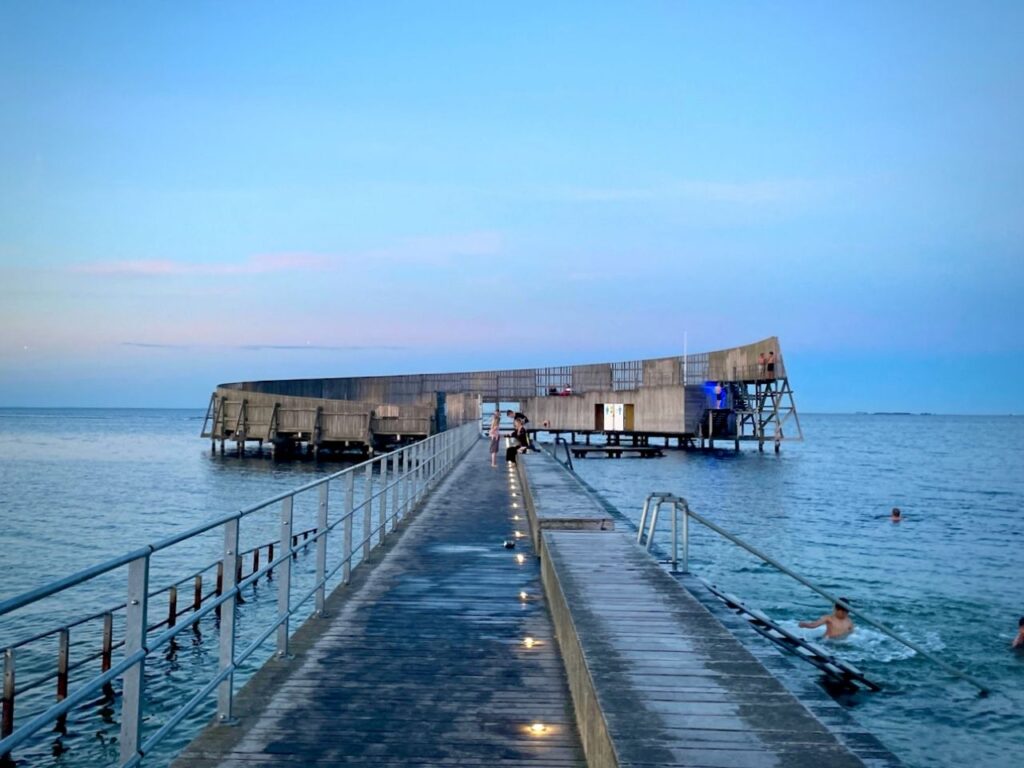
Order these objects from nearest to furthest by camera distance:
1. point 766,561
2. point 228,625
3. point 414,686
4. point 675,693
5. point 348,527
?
point 675,693, point 228,625, point 414,686, point 348,527, point 766,561

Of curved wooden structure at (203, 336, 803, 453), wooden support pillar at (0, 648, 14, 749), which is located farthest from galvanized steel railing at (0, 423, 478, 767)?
curved wooden structure at (203, 336, 803, 453)

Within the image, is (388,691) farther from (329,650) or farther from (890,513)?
(890,513)

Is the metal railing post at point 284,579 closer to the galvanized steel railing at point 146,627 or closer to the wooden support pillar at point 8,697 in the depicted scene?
the galvanized steel railing at point 146,627

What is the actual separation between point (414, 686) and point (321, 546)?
77.0 inches

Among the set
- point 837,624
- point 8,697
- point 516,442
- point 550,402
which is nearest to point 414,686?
point 8,697

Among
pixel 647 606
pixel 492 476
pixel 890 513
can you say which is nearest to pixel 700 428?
pixel 890 513

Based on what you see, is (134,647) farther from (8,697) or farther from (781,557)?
(781,557)

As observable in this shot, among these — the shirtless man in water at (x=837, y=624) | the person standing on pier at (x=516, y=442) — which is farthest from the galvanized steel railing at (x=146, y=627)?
the person standing on pier at (x=516, y=442)

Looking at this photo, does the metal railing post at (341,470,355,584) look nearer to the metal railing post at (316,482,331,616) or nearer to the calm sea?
the metal railing post at (316,482,331,616)

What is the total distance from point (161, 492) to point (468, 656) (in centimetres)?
3660

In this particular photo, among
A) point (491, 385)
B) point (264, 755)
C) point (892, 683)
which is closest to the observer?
point (264, 755)

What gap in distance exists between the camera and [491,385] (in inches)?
2825

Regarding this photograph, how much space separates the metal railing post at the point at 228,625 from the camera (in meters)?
4.71

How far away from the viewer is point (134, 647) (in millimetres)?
3607
